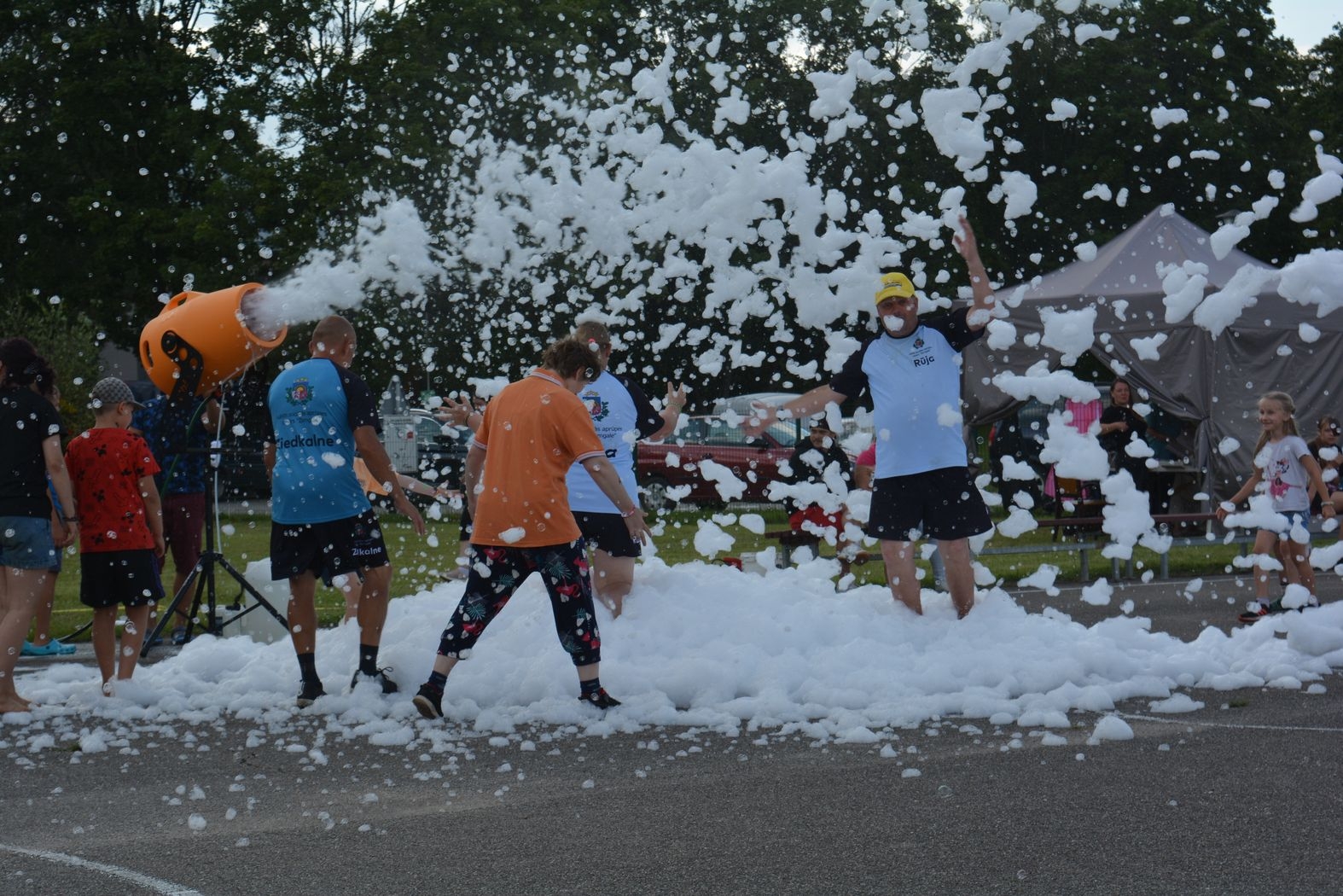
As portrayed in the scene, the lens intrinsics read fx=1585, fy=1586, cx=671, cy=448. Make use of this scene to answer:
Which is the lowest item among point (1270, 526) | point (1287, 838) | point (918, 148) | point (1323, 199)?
point (1287, 838)

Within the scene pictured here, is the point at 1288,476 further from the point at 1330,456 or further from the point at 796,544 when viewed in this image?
the point at 796,544

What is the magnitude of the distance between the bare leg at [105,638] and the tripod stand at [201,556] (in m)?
0.57

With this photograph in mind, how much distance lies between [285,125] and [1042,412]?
14.4 metres

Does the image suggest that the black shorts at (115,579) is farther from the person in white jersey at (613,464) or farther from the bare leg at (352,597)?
the person in white jersey at (613,464)

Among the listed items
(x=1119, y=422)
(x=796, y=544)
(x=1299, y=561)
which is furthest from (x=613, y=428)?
(x=1119, y=422)

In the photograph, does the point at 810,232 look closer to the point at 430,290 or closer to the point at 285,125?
the point at 430,290

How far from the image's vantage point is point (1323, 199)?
7832mm

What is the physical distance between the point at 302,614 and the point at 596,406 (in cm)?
187

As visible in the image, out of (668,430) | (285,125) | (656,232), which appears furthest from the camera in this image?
(285,125)

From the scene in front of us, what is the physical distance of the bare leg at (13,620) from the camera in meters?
7.42

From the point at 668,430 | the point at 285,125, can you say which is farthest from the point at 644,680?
the point at 285,125

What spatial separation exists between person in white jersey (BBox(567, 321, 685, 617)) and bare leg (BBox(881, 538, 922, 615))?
52.5 inches

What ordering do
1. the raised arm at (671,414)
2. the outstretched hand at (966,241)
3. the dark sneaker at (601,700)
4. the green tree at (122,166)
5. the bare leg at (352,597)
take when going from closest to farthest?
the dark sneaker at (601,700)
the outstretched hand at (966,241)
the raised arm at (671,414)
the bare leg at (352,597)
the green tree at (122,166)

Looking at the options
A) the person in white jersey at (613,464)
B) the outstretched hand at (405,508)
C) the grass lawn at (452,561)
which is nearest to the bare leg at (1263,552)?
the grass lawn at (452,561)
